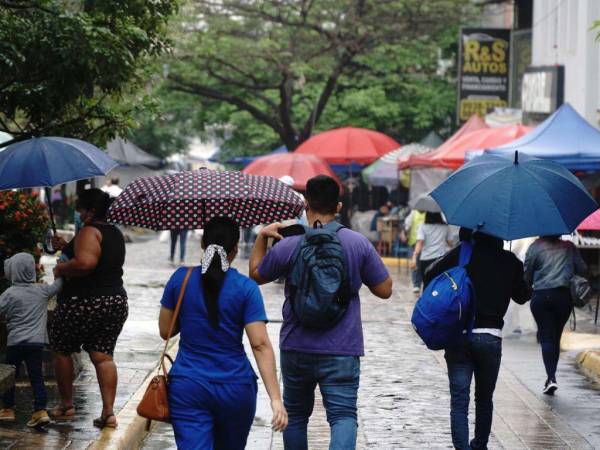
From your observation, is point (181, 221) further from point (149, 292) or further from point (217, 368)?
point (149, 292)

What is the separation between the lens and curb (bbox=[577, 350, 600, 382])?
40.6 feet

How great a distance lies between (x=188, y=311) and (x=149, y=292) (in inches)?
546

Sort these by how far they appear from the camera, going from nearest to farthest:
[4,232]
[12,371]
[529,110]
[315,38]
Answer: [12,371] < [4,232] < [529,110] < [315,38]

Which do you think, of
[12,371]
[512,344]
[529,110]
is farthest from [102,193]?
[529,110]

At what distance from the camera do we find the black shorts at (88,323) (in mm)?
8453

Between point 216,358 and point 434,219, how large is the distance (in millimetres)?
12563

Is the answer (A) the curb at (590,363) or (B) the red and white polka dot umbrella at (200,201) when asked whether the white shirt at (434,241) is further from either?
(B) the red and white polka dot umbrella at (200,201)

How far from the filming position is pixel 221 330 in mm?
5820

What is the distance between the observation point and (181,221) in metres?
7.09

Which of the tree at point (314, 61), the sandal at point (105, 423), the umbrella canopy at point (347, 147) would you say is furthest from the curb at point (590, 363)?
the tree at point (314, 61)

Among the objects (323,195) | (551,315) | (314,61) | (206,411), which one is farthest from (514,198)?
(314,61)

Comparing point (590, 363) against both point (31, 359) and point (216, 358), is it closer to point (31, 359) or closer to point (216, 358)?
point (31, 359)

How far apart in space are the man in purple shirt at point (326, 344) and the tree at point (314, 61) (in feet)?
76.8

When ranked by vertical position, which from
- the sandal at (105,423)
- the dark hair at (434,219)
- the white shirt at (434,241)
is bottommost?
the white shirt at (434,241)
